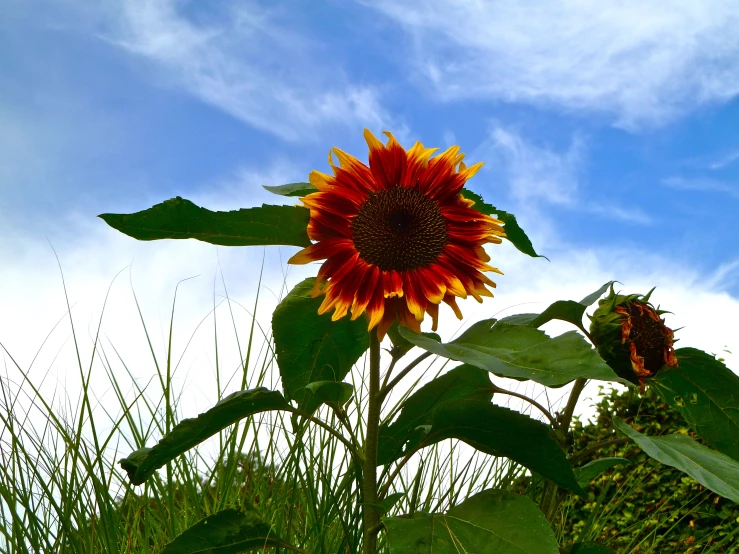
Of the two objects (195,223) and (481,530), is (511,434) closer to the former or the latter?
(481,530)

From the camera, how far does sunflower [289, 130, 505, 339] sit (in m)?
1.32

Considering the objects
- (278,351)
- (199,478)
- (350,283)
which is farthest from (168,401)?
(350,283)

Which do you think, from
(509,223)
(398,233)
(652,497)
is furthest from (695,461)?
(652,497)

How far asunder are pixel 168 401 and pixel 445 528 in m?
1.19

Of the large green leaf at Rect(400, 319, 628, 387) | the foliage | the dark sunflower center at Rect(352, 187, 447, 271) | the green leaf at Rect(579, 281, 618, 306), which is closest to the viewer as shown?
the large green leaf at Rect(400, 319, 628, 387)

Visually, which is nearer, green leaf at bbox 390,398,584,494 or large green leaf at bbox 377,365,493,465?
green leaf at bbox 390,398,584,494

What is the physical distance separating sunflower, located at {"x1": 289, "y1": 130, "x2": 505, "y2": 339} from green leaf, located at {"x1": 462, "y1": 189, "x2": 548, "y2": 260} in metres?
0.04

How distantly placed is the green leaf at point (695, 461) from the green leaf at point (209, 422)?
0.58 metres

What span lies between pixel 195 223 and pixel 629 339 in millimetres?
842

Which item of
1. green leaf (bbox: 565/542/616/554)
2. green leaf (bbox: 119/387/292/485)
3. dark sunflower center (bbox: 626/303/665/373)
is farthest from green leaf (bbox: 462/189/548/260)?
green leaf (bbox: 565/542/616/554)

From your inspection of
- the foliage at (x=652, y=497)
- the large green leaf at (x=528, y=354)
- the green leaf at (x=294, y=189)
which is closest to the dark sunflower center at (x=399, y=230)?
the green leaf at (x=294, y=189)

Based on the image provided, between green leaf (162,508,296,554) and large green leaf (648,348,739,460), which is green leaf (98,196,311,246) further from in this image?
large green leaf (648,348,739,460)

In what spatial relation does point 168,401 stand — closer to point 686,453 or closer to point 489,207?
point 489,207

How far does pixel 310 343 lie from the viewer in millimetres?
1393
